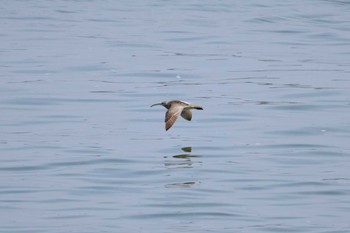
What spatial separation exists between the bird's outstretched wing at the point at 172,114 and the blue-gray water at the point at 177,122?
688 mm

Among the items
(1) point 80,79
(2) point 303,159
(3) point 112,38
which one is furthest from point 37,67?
(2) point 303,159

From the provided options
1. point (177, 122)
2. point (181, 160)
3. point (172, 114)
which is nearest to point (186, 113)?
point (181, 160)

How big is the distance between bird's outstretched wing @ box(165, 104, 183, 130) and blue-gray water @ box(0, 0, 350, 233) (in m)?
0.69

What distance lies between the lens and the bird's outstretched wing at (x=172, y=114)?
48.8 feet

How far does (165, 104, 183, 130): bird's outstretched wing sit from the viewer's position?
48.8 ft

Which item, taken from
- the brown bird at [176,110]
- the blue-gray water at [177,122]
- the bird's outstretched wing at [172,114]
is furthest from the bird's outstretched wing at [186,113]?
the blue-gray water at [177,122]

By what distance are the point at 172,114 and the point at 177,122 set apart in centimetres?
411

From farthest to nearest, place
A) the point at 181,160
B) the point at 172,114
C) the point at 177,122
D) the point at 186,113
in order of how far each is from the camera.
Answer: the point at 177,122, the point at 181,160, the point at 186,113, the point at 172,114

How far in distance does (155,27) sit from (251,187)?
47.7 feet

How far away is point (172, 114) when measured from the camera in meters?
15.2

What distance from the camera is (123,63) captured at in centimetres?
2448

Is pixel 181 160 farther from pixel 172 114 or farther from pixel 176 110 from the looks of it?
pixel 172 114

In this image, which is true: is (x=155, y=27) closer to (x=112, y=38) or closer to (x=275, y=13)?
(x=112, y=38)

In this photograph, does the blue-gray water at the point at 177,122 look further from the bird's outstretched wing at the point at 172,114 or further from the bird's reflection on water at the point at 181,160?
the bird's outstretched wing at the point at 172,114
